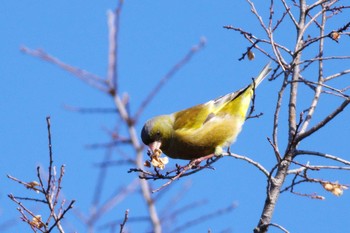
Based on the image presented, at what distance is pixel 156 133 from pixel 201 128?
1.71 feet

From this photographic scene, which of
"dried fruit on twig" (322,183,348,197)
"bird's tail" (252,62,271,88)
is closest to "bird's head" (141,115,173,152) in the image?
"bird's tail" (252,62,271,88)

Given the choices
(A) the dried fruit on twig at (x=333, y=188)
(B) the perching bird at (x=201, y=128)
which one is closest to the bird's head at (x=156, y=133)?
(B) the perching bird at (x=201, y=128)

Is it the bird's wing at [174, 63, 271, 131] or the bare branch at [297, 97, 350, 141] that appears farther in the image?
the bird's wing at [174, 63, 271, 131]

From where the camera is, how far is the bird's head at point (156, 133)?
6.45 m

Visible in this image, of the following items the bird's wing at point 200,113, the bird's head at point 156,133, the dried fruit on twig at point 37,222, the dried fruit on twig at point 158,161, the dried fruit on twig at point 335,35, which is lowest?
the dried fruit on twig at point 37,222

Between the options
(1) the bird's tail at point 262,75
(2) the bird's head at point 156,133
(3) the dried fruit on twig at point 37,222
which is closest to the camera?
(3) the dried fruit on twig at point 37,222

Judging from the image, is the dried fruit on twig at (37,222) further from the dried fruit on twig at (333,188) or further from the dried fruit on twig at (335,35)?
the dried fruit on twig at (335,35)

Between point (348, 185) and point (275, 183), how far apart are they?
57 cm

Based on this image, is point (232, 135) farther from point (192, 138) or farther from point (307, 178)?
point (307, 178)

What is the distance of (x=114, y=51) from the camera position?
3.08m

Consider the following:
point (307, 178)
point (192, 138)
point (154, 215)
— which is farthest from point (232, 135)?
point (154, 215)

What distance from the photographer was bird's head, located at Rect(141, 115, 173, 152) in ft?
21.1

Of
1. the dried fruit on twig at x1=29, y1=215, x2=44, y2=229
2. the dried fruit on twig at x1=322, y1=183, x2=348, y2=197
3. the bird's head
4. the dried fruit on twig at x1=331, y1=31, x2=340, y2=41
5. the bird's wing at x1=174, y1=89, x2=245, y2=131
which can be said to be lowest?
the dried fruit on twig at x1=29, y1=215, x2=44, y2=229

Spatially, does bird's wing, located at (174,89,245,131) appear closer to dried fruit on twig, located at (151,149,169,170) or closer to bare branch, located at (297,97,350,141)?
dried fruit on twig, located at (151,149,169,170)
